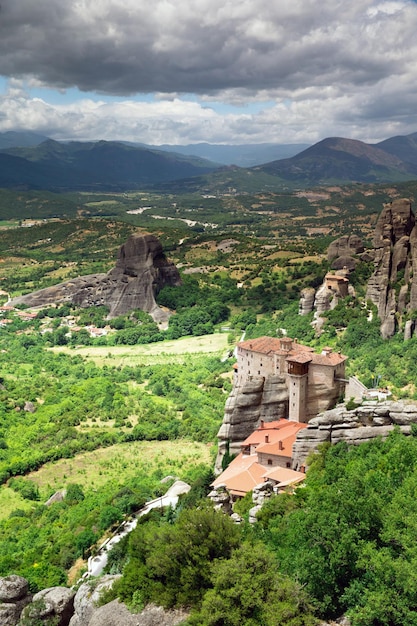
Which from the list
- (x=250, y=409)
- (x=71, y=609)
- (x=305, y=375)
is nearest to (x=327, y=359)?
(x=305, y=375)

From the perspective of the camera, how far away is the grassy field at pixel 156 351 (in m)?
81.9

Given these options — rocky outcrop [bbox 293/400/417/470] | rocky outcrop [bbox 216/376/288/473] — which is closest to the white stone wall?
rocky outcrop [bbox 216/376/288/473]

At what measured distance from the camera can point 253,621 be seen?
20.1 meters

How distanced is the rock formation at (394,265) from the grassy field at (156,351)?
24640 millimetres

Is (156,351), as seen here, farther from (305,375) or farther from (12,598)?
(12,598)

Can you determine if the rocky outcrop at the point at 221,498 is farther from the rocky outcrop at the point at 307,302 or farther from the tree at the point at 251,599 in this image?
the rocky outcrop at the point at 307,302

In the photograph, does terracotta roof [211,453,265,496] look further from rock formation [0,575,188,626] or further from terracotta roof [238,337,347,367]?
rock formation [0,575,188,626]

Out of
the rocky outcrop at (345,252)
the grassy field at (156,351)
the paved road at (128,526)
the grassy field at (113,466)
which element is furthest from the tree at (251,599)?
the rocky outcrop at (345,252)

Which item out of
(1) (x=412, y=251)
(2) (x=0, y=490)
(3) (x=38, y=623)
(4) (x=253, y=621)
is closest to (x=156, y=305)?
(1) (x=412, y=251)

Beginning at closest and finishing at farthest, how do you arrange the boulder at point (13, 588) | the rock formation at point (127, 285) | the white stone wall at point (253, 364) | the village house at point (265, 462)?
the boulder at point (13, 588), the village house at point (265, 462), the white stone wall at point (253, 364), the rock formation at point (127, 285)

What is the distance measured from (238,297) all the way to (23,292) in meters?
46.6

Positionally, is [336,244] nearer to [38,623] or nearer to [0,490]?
[0,490]

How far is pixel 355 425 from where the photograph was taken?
34375 millimetres

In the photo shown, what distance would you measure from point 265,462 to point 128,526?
9.33 meters
